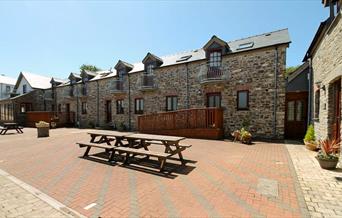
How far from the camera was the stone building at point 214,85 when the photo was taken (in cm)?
1031

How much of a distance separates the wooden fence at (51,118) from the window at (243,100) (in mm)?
18500

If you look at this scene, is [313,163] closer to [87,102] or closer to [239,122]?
[239,122]

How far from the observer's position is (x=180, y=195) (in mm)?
3510

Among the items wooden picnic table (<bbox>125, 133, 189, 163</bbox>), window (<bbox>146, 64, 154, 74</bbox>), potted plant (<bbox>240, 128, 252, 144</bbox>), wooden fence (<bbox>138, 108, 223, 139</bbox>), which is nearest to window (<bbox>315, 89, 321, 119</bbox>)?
potted plant (<bbox>240, 128, 252, 144</bbox>)

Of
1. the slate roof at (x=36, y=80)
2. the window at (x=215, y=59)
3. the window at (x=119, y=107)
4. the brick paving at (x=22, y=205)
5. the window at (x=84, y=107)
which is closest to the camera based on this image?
the brick paving at (x=22, y=205)

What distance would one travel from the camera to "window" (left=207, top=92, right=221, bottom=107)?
12102 mm

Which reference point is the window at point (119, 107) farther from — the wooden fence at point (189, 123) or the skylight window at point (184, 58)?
the skylight window at point (184, 58)

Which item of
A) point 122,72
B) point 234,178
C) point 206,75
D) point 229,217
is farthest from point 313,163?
point 122,72

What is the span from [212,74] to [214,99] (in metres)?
1.69

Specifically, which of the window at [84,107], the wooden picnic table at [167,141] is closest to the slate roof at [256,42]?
the wooden picnic table at [167,141]

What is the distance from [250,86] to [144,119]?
24.2ft

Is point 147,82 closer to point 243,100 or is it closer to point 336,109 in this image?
point 243,100

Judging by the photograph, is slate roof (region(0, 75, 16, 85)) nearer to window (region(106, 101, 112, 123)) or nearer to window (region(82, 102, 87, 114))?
window (region(82, 102, 87, 114))

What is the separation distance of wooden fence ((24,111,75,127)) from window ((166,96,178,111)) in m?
13.2
